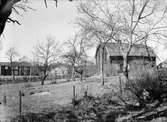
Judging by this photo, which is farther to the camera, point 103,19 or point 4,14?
point 103,19

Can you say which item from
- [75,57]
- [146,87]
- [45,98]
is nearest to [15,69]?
[75,57]

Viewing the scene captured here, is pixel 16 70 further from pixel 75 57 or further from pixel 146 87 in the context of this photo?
pixel 146 87

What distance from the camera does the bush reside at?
14976 millimetres

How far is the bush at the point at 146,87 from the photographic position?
49.1ft

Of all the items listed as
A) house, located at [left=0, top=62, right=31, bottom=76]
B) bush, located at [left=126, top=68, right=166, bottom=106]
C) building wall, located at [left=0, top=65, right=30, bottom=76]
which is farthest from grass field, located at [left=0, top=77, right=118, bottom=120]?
building wall, located at [left=0, top=65, right=30, bottom=76]

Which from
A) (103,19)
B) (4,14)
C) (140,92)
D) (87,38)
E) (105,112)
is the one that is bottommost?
(105,112)

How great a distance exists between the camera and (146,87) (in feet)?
49.9

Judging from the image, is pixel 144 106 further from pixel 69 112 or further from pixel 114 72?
pixel 114 72

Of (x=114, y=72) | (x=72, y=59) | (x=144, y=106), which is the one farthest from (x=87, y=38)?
(x=72, y=59)

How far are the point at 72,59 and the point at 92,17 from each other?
2710 cm

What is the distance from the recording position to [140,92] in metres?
15.3

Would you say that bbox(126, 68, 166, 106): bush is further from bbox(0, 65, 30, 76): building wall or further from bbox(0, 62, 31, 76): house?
bbox(0, 65, 30, 76): building wall

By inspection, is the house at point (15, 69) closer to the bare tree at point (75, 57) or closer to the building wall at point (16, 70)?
the building wall at point (16, 70)

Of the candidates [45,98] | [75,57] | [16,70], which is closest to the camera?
[45,98]
